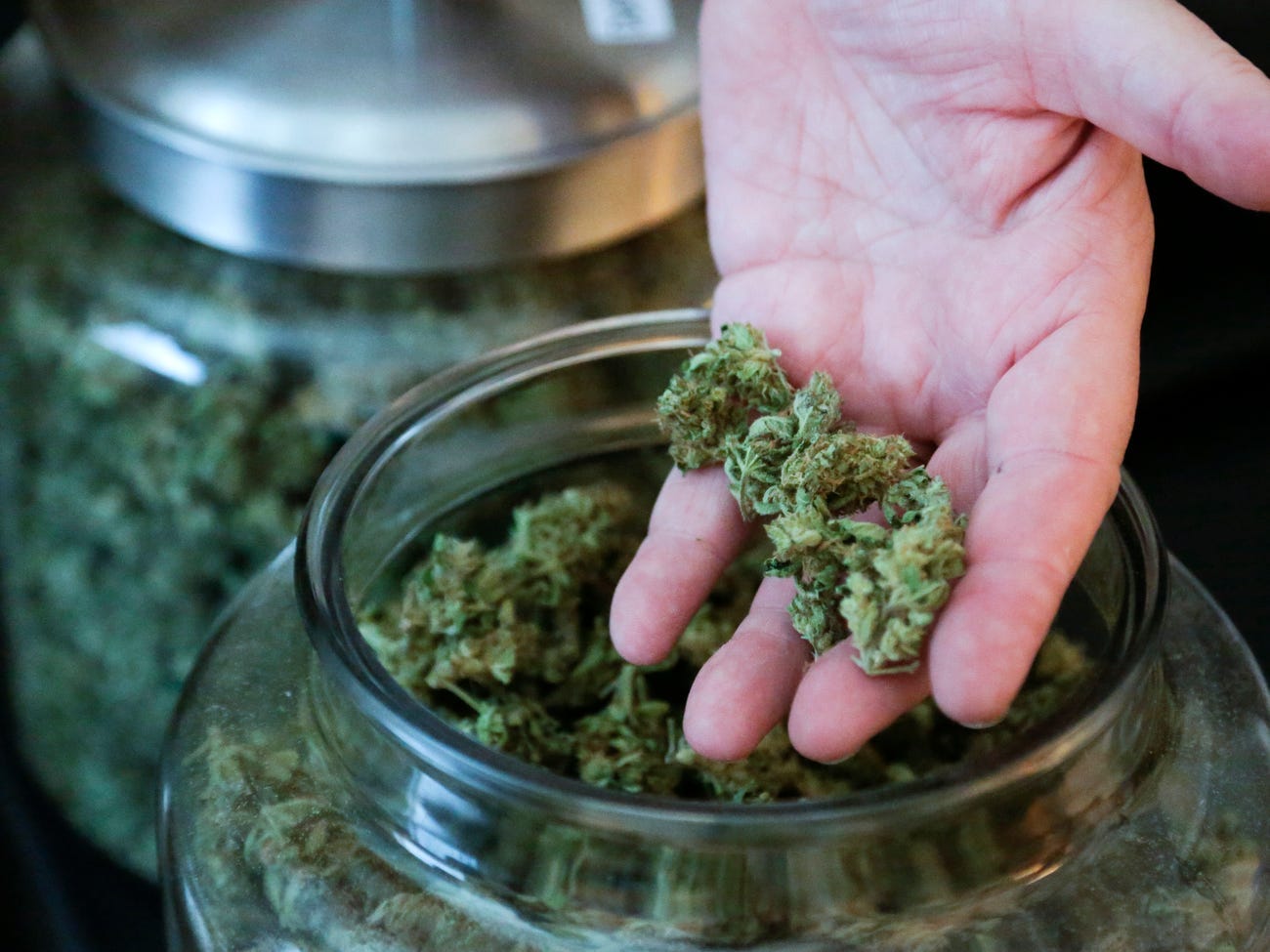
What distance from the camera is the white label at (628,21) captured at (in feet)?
4.11

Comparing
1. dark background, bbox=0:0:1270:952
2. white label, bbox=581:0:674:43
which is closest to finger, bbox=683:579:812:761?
white label, bbox=581:0:674:43

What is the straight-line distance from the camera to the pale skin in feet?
2.18

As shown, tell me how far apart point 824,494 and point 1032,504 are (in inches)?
4.5

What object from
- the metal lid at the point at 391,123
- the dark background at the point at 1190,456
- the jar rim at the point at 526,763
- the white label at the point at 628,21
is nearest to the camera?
the jar rim at the point at 526,763

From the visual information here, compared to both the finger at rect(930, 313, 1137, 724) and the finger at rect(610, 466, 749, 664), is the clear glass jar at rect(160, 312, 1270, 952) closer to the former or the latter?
the finger at rect(930, 313, 1137, 724)

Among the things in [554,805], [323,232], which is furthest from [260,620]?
[323,232]

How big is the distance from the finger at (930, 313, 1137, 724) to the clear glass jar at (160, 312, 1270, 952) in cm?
4

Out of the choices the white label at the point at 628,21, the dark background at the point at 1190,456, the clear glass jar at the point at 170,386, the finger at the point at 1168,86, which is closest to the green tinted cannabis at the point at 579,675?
the finger at the point at 1168,86

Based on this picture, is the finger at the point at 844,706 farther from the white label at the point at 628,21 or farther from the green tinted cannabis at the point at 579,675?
the white label at the point at 628,21

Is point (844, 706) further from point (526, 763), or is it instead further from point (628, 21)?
point (628, 21)

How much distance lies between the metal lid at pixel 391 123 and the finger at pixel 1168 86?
501 millimetres

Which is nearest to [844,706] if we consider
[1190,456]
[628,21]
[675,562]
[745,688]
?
[745,688]

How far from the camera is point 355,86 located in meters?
1.17

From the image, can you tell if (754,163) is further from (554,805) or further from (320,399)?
(554,805)
